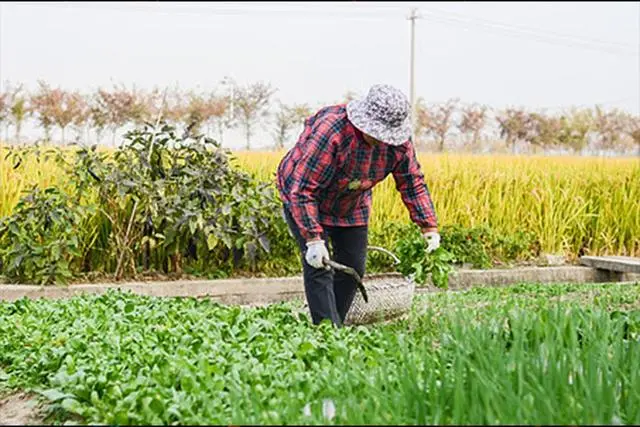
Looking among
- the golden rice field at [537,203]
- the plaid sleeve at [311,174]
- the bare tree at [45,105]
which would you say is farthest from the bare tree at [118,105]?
the plaid sleeve at [311,174]

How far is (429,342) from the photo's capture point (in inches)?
140

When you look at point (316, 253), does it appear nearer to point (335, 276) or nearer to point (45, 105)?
point (335, 276)

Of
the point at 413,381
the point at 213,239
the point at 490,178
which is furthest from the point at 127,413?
the point at 490,178

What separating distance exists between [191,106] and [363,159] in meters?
20.2

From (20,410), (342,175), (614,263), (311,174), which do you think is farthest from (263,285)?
(20,410)

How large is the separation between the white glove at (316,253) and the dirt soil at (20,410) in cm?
145

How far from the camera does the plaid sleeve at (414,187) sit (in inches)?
197

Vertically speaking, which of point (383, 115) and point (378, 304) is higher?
point (383, 115)

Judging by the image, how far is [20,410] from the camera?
3855 mm

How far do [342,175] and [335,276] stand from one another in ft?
2.74

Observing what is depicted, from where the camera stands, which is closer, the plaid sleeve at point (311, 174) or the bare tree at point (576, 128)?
the plaid sleeve at point (311, 174)

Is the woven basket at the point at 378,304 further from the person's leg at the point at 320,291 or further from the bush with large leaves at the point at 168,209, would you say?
the bush with large leaves at the point at 168,209

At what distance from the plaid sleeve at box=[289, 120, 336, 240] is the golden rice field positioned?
163 inches

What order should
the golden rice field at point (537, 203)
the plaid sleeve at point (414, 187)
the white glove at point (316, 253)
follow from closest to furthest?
the white glove at point (316, 253) → the plaid sleeve at point (414, 187) → the golden rice field at point (537, 203)
